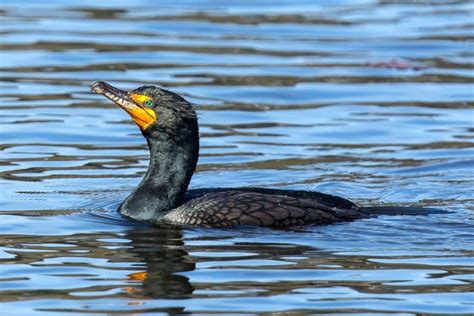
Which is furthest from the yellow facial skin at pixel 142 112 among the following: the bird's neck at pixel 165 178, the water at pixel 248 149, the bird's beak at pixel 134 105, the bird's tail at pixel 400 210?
the bird's tail at pixel 400 210

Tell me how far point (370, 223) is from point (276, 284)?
209cm

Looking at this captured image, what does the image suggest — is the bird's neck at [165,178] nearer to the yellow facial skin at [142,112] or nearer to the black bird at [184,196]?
the black bird at [184,196]

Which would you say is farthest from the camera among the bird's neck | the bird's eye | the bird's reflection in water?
the bird's neck

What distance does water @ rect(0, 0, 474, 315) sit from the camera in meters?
9.77

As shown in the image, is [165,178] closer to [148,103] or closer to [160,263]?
[148,103]

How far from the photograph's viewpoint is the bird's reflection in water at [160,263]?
9.62 metres

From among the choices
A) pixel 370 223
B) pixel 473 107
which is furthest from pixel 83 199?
pixel 473 107

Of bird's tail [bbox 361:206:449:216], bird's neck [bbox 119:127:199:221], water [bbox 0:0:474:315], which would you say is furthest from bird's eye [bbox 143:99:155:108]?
bird's tail [bbox 361:206:449:216]

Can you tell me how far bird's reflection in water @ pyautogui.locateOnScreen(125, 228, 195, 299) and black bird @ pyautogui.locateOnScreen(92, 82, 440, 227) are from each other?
0.32 m

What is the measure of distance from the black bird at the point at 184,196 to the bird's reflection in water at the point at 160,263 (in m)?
0.32

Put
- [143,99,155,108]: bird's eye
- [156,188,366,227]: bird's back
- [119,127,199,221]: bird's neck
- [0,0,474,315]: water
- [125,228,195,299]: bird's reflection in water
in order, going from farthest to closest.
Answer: [119,127,199,221]: bird's neck
[143,99,155,108]: bird's eye
[156,188,366,227]: bird's back
[0,0,474,315]: water
[125,228,195,299]: bird's reflection in water

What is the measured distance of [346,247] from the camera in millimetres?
10953

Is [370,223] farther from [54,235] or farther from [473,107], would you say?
[473,107]

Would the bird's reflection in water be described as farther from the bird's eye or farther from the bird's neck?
the bird's eye
